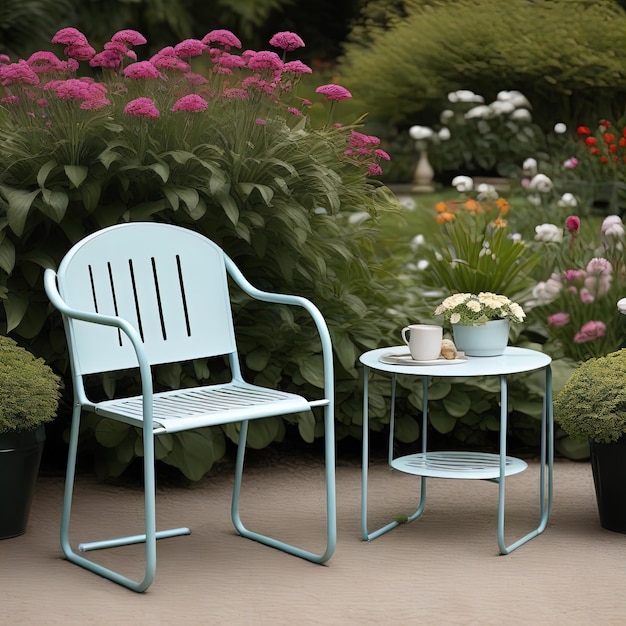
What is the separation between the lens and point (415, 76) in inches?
376

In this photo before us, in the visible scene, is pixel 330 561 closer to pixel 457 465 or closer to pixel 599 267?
pixel 457 465

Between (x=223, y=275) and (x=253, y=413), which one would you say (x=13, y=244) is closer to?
(x=223, y=275)

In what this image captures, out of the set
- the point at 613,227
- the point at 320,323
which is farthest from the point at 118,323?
the point at 613,227

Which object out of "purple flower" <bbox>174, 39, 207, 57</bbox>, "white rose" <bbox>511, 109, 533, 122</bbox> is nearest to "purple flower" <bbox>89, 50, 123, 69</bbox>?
"purple flower" <bbox>174, 39, 207, 57</bbox>

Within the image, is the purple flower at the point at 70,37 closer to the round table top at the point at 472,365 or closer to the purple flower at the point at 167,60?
the purple flower at the point at 167,60

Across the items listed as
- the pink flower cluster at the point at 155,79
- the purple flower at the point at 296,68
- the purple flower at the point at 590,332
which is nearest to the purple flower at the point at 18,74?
the pink flower cluster at the point at 155,79

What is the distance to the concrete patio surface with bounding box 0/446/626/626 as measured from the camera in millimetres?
2928

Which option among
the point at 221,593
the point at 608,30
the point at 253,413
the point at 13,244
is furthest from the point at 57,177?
the point at 608,30

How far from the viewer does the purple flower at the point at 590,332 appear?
4.56 meters

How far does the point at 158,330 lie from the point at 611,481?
57.2 inches

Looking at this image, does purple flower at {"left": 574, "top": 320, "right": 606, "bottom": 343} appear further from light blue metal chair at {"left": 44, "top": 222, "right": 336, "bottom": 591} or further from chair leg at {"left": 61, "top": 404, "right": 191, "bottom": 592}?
chair leg at {"left": 61, "top": 404, "right": 191, "bottom": 592}

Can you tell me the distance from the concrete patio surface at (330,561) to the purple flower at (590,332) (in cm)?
54

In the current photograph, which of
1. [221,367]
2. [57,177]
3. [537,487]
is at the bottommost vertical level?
[537,487]

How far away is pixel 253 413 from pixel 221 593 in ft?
1.57
